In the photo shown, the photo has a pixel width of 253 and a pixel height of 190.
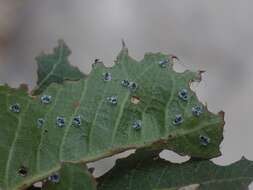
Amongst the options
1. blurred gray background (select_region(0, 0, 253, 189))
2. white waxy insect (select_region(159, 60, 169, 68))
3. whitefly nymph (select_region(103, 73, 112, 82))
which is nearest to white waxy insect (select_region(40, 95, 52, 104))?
whitefly nymph (select_region(103, 73, 112, 82))

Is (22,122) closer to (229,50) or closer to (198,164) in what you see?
(198,164)

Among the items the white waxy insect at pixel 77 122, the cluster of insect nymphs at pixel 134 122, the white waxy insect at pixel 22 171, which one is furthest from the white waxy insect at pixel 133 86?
the white waxy insect at pixel 22 171

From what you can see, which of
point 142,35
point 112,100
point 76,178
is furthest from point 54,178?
point 142,35

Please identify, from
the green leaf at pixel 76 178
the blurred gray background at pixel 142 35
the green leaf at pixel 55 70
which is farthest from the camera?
the blurred gray background at pixel 142 35

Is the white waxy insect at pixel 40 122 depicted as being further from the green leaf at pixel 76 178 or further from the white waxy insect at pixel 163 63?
the white waxy insect at pixel 163 63

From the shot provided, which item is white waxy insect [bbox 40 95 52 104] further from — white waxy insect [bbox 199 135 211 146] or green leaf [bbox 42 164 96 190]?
white waxy insect [bbox 199 135 211 146]

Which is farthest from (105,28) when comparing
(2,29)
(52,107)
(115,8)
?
(52,107)
